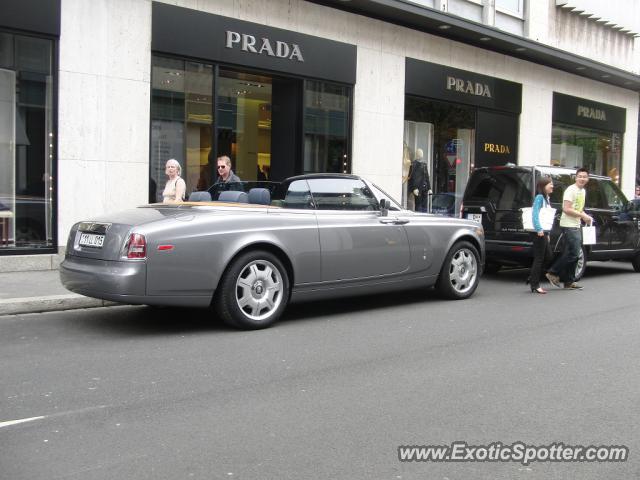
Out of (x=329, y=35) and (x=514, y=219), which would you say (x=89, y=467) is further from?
(x=329, y=35)

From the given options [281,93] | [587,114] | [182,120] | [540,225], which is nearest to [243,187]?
[540,225]

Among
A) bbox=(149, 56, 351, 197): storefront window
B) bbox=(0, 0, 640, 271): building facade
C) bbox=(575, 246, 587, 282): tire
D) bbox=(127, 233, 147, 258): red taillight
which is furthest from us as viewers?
bbox=(149, 56, 351, 197): storefront window

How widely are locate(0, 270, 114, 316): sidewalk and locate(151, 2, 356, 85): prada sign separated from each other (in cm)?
447

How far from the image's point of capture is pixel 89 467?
3488 mm

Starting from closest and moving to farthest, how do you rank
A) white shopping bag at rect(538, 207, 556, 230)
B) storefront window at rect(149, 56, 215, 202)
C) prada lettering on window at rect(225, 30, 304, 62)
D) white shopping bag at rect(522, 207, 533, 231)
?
1. white shopping bag at rect(538, 207, 556, 230)
2. white shopping bag at rect(522, 207, 533, 231)
3. storefront window at rect(149, 56, 215, 202)
4. prada lettering on window at rect(225, 30, 304, 62)

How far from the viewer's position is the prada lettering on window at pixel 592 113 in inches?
840

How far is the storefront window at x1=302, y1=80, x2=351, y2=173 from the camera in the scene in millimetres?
14086

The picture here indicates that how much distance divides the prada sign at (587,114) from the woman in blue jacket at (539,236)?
36.7 feet

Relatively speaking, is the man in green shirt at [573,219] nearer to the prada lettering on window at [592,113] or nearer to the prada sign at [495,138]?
the prada sign at [495,138]

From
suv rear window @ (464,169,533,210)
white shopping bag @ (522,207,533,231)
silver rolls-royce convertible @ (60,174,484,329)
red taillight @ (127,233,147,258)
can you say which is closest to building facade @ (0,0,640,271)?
suv rear window @ (464,169,533,210)

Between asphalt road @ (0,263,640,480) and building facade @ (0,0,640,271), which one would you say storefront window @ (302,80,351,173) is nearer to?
building facade @ (0,0,640,271)

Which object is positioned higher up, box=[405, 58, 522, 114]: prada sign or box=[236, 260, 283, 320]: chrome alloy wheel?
box=[405, 58, 522, 114]: prada sign

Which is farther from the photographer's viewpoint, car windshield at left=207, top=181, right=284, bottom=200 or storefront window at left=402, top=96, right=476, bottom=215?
storefront window at left=402, top=96, right=476, bottom=215

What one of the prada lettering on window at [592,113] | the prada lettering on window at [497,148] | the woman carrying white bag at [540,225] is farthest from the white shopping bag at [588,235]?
the prada lettering on window at [592,113]
